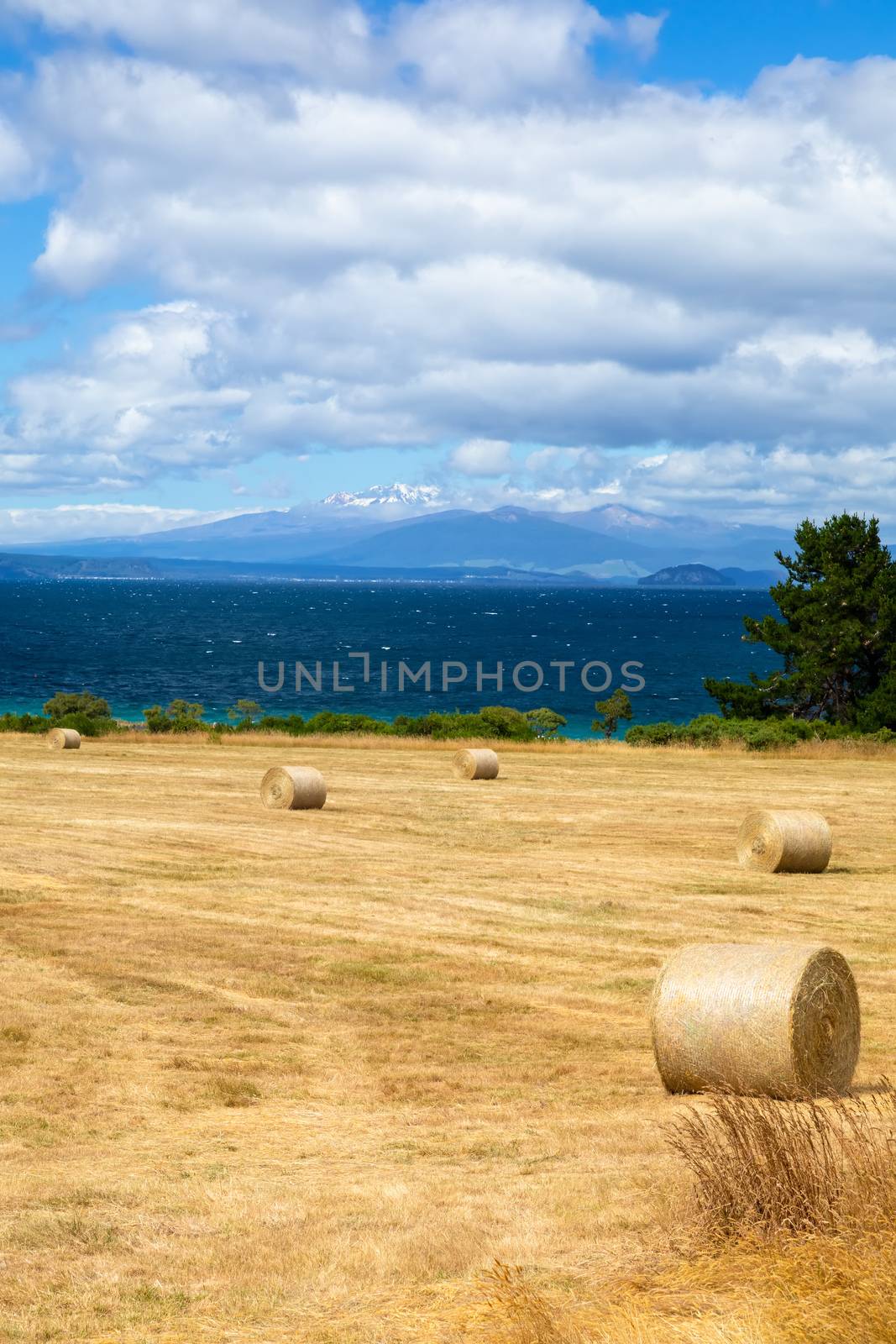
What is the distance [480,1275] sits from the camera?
7168mm

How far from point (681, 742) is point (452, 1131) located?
35.9m

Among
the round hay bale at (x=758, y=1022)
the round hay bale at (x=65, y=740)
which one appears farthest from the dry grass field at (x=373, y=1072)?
the round hay bale at (x=65, y=740)

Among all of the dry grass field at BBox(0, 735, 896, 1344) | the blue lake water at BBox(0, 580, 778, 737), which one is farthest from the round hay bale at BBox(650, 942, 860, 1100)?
the blue lake water at BBox(0, 580, 778, 737)

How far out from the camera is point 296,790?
1168 inches

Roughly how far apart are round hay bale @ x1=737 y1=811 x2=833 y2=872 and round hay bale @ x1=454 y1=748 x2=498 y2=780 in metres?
13.5

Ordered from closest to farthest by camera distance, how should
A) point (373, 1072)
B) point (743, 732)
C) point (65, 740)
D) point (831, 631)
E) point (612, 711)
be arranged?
point (373, 1072)
point (65, 740)
point (743, 732)
point (831, 631)
point (612, 711)

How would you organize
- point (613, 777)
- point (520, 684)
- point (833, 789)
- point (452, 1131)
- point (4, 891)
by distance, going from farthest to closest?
point (520, 684), point (613, 777), point (833, 789), point (4, 891), point (452, 1131)

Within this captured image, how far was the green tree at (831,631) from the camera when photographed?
52.0 metres

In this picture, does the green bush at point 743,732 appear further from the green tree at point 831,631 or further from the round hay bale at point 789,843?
the round hay bale at point 789,843

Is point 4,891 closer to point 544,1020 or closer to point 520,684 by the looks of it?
point 544,1020

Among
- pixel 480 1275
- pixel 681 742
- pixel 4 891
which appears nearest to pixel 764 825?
pixel 4 891

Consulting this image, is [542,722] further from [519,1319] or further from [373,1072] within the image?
[519,1319]

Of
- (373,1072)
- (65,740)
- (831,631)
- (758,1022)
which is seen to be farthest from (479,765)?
(758,1022)

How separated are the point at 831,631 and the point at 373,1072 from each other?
4312 centimetres
